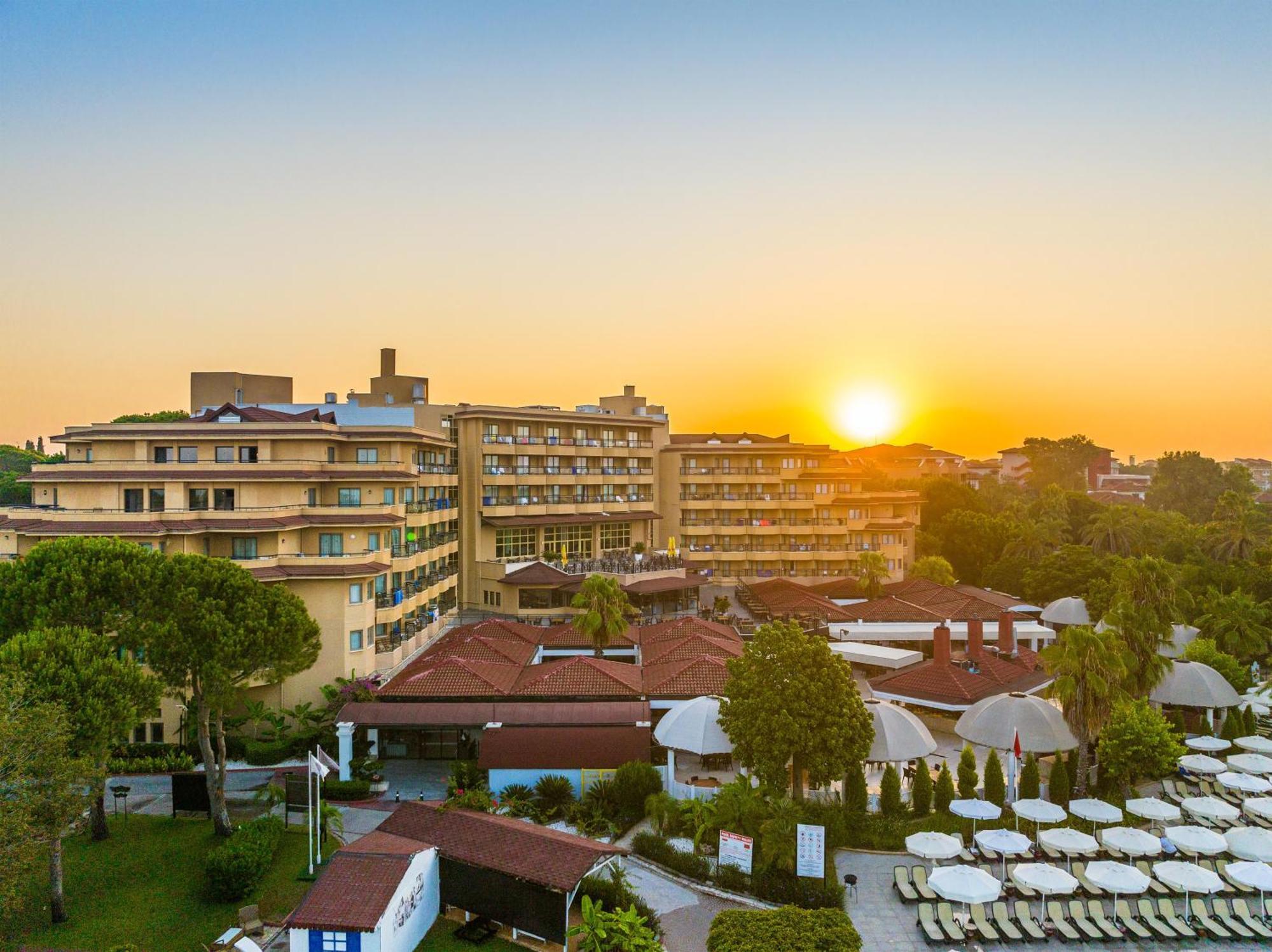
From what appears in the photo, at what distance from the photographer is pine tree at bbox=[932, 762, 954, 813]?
100 feet

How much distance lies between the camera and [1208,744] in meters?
35.5

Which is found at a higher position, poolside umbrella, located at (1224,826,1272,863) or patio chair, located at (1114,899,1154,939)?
poolside umbrella, located at (1224,826,1272,863)

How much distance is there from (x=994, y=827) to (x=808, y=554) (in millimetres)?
50145

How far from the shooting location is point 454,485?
209 ft

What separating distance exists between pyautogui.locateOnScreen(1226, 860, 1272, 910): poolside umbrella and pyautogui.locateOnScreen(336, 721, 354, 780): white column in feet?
101

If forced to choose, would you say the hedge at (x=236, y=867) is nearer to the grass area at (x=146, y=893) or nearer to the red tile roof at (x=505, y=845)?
the grass area at (x=146, y=893)

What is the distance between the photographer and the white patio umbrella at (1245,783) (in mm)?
31062

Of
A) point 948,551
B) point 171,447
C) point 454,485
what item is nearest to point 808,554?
point 948,551

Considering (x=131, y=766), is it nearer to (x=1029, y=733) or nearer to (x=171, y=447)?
(x=171, y=447)

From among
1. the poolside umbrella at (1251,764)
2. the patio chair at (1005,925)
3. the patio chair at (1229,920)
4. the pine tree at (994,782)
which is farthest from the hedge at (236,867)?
the poolside umbrella at (1251,764)

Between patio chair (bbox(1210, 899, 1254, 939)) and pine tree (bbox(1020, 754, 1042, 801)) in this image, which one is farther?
pine tree (bbox(1020, 754, 1042, 801))

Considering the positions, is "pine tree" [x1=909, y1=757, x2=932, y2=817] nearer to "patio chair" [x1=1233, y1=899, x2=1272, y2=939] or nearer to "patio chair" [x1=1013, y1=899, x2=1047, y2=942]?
"patio chair" [x1=1013, y1=899, x2=1047, y2=942]

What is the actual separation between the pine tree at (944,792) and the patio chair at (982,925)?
595cm

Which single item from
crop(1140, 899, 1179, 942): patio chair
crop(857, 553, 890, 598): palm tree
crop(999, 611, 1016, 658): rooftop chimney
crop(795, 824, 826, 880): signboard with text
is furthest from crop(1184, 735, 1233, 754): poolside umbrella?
crop(857, 553, 890, 598): palm tree
